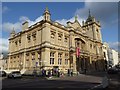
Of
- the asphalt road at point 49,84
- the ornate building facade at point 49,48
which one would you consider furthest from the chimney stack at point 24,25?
the asphalt road at point 49,84

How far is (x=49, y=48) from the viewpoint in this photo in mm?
35406

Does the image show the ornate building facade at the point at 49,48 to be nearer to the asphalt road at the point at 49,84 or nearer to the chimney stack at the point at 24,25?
the chimney stack at the point at 24,25

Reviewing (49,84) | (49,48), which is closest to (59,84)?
(49,84)

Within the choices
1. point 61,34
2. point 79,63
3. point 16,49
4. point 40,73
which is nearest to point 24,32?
point 16,49

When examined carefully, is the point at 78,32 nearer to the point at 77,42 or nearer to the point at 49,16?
the point at 77,42

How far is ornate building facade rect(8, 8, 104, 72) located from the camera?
1416 inches

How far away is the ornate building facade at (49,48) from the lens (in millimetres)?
35969

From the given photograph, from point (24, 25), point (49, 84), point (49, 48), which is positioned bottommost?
point (49, 84)

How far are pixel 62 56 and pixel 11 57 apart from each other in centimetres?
1842

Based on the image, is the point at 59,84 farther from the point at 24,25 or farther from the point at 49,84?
the point at 24,25

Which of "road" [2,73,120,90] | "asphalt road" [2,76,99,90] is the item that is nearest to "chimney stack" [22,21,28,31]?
"road" [2,73,120,90]

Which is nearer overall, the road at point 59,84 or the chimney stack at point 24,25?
the road at point 59,84

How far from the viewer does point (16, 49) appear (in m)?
47.8

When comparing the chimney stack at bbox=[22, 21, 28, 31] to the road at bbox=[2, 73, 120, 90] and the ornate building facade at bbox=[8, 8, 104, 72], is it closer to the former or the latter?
the ornate building facade at bbox=[8, 8, 104, 72]
